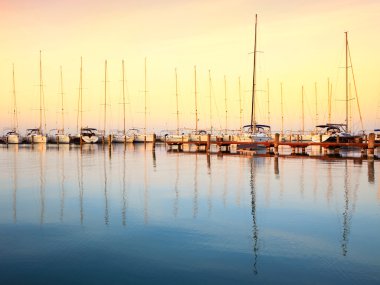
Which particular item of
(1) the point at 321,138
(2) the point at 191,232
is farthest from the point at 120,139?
(2) the point at 191,232

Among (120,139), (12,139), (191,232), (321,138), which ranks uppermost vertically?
(321,138)

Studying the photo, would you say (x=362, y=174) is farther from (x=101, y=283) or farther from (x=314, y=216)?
(x=101, y=283)

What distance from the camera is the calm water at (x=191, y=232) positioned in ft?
31.2

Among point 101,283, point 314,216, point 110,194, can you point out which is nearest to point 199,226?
point 314,216

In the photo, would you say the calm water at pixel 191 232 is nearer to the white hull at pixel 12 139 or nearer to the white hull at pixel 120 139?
the white hull at pixel 12 139

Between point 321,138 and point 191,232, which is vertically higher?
point 321,138

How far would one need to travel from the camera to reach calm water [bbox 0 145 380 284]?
951 cm

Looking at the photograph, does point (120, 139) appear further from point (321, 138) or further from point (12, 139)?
point (321, 138)

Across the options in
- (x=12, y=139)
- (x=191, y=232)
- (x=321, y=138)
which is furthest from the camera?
(x=12, y=139)

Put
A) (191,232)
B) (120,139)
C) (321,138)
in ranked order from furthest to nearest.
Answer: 1. (120,139)
2. (321,138)
3. (191,232)

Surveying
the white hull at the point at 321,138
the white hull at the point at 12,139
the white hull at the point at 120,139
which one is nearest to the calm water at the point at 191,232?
the white hull at the point at 321,138

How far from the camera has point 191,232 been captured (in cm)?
1318

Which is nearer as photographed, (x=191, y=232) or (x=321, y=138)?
(x=191, y=232)

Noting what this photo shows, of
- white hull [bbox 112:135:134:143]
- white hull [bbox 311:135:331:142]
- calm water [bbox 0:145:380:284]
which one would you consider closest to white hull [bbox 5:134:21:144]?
white hull [bbox 112:135:134:143]
